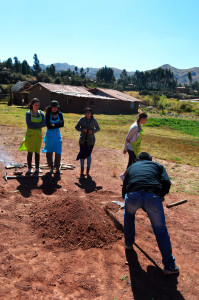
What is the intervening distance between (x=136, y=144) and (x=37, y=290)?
426cm

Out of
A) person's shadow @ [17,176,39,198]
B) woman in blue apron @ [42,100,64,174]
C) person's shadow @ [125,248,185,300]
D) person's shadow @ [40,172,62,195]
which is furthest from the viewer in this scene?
woman in blue apron @ [42,100,64,174]

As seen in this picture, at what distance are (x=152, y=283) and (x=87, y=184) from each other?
3.63m

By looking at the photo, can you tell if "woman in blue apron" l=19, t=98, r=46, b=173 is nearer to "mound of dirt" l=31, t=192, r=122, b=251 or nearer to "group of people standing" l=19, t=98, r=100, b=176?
"group of people standing" l=19, t=98, r=100, b=176

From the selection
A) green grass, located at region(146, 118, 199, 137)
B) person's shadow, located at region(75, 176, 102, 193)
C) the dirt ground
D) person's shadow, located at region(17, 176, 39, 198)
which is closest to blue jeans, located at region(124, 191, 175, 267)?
the dirt ground

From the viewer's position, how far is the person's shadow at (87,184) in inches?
249

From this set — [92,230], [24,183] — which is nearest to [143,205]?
[92,230]

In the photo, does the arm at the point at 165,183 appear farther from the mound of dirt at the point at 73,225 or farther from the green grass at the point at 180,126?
the green grass at the point at 180,126

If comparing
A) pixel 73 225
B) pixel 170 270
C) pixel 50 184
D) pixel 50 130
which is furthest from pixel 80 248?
pixel 50 130

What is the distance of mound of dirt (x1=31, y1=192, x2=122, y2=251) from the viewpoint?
13.3 ft

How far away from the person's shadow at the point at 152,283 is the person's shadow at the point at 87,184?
9.05 feet

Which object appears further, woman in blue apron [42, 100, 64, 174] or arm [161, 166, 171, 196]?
woman in blue apron [42, 100, 64, 174]

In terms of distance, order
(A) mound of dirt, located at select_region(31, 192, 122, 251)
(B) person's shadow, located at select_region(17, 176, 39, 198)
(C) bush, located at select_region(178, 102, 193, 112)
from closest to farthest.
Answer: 1. (A) mound of dirt, located at select_region(31, 192, 122, 251)
2. (B) person's shadow, located at select_region(17, 176, 39, 198)
3. (C) bush, located at select_region(178, 102, 193, 112)

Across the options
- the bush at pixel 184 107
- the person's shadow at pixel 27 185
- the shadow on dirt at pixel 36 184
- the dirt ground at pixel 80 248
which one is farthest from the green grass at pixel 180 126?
the bush at pixel 184 107

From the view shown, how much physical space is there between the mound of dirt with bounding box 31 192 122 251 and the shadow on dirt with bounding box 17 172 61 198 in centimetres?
93
